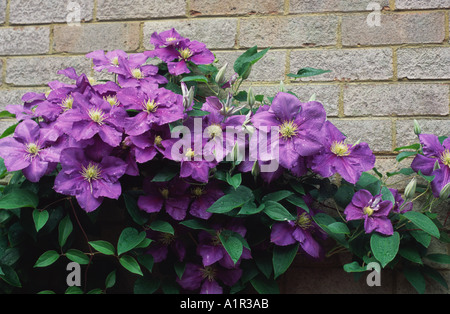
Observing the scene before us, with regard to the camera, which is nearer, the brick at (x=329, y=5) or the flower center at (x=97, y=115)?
the flower center at (x=97, y=115)

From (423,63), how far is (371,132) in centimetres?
27

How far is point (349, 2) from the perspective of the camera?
144 cm

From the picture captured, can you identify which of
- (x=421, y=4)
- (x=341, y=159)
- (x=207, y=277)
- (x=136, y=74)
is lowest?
(x=207, y=277)

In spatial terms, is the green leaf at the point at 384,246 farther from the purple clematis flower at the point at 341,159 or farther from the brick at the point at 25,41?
the brick at the point at 25,41

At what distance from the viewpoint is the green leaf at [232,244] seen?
106cm

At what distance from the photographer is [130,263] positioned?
1.11 metres

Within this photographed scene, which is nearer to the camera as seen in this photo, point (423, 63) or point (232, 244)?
point (232, 244)

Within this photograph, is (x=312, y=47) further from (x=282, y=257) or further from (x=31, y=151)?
(x=31, y=151)

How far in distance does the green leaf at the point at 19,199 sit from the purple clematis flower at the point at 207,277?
429mm

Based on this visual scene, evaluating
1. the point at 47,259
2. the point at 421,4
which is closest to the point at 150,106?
the point at 47,259

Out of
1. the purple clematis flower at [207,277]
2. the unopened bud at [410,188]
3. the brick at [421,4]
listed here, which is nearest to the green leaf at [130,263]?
A: the purple clematis flower at [207,277]

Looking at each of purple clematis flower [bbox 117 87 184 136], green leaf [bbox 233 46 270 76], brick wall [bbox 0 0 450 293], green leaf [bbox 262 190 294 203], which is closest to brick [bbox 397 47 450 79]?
brick wall [bbox 0 0 450 293]

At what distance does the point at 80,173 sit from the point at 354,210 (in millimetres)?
694

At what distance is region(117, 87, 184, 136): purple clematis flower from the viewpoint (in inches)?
44.1
